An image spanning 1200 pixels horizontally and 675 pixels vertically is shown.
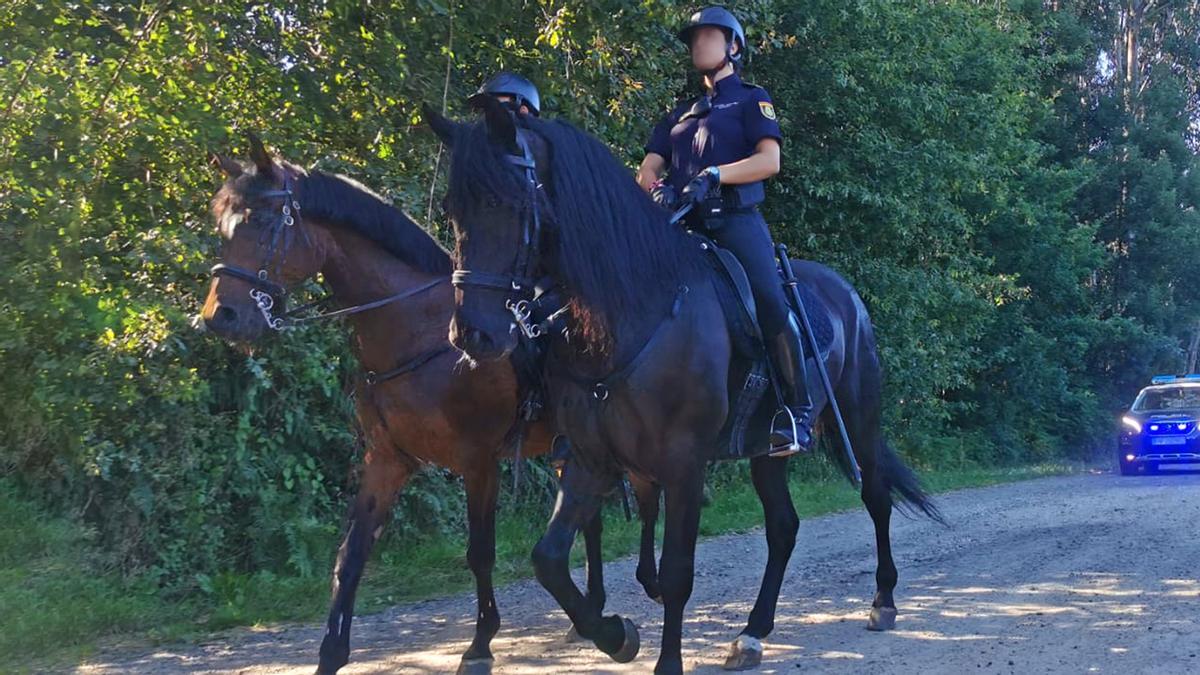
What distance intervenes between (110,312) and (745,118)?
13.8 ft

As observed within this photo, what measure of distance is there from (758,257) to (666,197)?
573mm

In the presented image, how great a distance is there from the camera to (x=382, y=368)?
18.1ft

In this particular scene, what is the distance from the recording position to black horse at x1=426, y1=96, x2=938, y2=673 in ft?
13.8

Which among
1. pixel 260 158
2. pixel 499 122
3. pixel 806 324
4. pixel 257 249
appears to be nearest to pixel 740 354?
pixel 806 324

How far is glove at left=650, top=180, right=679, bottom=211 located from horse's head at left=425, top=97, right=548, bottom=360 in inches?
48.9

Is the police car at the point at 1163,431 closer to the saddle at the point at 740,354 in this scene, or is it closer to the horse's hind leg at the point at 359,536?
the saddle at the point at 740,354

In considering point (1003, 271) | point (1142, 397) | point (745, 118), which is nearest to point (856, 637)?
point (745, 118)

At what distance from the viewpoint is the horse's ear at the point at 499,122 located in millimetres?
4254

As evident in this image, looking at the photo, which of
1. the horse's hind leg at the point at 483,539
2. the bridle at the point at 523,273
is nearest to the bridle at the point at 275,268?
the bridle at the point at 523,273

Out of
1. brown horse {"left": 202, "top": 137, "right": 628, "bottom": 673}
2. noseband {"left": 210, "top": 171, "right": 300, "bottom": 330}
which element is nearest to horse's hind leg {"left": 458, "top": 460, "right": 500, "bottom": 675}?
brown horse {"left": 202, "top": 137, "right": 628, "bottom": 673}

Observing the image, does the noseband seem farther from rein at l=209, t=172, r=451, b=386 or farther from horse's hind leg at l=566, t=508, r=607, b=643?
horse's hind leg at l=566, t=508, r=607, b=643

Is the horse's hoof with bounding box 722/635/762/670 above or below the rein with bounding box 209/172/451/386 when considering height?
below

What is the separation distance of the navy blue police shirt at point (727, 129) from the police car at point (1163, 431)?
16.4 m

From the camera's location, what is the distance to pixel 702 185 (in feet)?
17.1
